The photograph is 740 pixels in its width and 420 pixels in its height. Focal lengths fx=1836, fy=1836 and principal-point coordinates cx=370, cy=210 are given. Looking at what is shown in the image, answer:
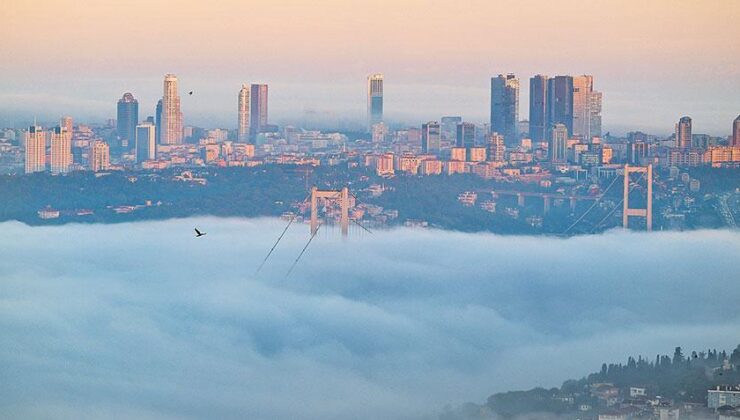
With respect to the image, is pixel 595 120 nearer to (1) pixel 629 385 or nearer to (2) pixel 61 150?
(1) pixel 629 385

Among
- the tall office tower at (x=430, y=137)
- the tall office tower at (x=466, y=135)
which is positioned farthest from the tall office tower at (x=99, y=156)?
the tall office tower at (x=466, y=135)

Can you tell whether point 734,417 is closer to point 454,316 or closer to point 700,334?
point 700,334

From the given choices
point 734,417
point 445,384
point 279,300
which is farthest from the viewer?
point 279,300

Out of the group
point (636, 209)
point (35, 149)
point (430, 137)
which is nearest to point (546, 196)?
point (636, 209)

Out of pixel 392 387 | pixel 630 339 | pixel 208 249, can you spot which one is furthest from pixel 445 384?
pixel 208 249

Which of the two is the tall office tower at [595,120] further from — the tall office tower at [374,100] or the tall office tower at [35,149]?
the tall office tower at [35,149]
